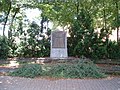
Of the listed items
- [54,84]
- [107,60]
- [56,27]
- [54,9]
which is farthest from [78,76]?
[56,27]

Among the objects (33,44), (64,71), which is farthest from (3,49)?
(64,71)

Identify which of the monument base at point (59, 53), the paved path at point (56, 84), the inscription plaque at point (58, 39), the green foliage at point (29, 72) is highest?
the inscription plaque at point (58, 39)

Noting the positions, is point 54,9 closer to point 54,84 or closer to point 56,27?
point 56,27

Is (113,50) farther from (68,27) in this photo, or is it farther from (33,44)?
(33,44)

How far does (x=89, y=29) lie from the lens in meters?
17.3

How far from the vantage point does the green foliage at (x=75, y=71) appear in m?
11.8

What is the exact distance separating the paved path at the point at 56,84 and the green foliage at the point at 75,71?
647 millimetres

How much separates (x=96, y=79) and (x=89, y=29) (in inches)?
253

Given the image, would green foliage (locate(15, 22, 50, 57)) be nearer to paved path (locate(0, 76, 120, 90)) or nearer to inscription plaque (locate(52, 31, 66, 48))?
inscription plaque (locate(52, 31, 66, 48))

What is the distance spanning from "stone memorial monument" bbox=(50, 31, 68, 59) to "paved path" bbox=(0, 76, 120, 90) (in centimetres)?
584

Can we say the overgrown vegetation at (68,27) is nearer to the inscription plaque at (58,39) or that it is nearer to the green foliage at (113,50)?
the green foliage at (113,50)

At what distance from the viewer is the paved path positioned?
30.8 ft

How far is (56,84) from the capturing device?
398 inches

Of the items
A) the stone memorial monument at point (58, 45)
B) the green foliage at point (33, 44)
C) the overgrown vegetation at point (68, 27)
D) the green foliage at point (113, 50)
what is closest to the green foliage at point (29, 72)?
the stone memorial monument at point (58, 45)
